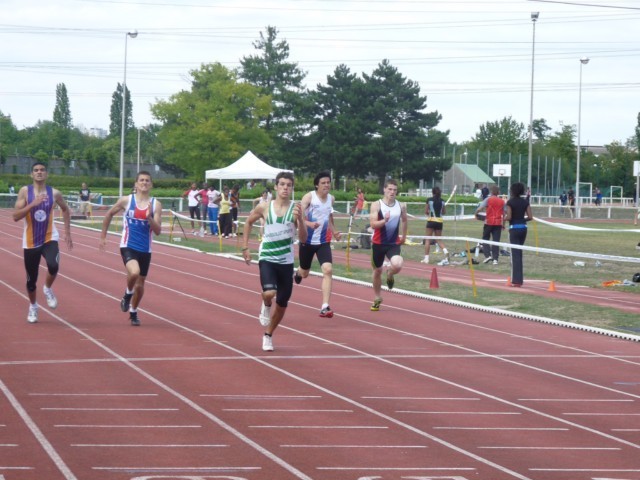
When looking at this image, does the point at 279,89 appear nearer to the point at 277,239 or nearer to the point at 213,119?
the point at 213,119

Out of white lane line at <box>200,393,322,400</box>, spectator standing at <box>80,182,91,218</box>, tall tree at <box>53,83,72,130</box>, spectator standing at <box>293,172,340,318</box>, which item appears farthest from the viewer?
tall tree at <box>53,83,72,130</box>

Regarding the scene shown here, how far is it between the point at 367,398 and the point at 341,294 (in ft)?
31.9

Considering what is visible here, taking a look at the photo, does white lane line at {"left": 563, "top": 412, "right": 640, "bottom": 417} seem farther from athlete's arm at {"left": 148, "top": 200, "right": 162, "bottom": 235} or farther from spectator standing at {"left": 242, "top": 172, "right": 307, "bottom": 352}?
athlete's arm at {"left": 148, "top": 200, "right": 162, "bottom": 235}

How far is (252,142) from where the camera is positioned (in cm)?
9062

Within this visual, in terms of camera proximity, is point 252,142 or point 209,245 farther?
point 252,142

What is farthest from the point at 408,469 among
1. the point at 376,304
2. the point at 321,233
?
the point at 376,304

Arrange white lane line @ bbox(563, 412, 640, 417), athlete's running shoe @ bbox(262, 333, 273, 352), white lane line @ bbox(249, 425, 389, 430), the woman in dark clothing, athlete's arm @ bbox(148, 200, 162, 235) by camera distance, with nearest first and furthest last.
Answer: white lane line @ bbox(249, 425, 389, 430) < white lane line @ bbox(563, 412, 640, 417) < athlete's running shoe @ bbox(262, 333, 273, 352) < athlete's arm @ bbox(148, 200, 162, 235) < the woman in dark clothing

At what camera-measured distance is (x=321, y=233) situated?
15023 mm

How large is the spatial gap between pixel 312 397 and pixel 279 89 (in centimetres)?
9884

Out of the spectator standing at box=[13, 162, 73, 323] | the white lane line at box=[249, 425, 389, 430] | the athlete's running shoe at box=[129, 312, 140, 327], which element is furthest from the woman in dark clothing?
the white lane line at box=[249, 425, 389, 430]

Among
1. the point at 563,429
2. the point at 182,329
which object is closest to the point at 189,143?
the point at 182,329

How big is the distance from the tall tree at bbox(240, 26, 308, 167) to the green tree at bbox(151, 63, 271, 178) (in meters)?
3.87

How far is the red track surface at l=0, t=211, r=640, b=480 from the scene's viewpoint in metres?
7.10

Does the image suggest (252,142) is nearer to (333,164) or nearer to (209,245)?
(333,164)
